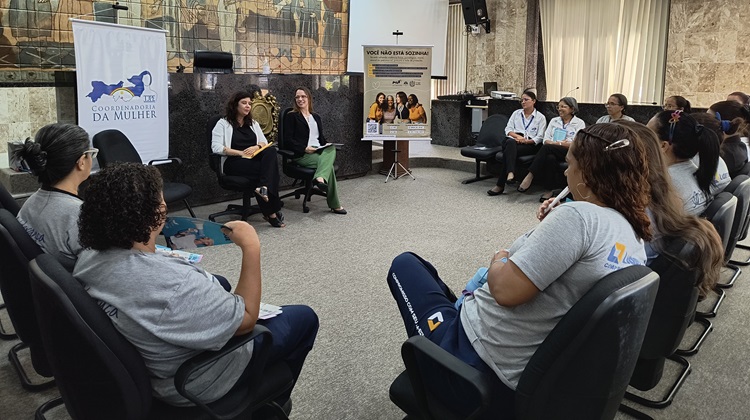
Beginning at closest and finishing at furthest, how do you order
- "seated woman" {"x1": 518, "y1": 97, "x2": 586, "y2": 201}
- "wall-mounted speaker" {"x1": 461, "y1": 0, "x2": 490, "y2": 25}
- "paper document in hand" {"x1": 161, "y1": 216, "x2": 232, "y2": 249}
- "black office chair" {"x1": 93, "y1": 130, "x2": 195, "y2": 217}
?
"paper document in hand" {"x1": 161, "y1": 216, "x2": 232, "y2": 249} → "black office chair" {"x1": 93, "y1": 130, "x2": 195, "y2": 217} → "seated woman" {"x1": 518, "y1": 97, "x2": 586, "y2": 201} → "wall-mounted speaker" {"x1": 461, "y1": 0, "x2": 490, "y2": 25}

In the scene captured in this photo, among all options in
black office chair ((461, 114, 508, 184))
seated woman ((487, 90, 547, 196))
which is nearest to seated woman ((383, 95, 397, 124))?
black office chair ((461, 114, 508, 184))

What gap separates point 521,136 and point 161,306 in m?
5.69

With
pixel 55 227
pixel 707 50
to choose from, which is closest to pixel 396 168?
pixel 707 50

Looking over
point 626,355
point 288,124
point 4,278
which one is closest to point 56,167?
point 4,278

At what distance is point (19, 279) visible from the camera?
1996 mm

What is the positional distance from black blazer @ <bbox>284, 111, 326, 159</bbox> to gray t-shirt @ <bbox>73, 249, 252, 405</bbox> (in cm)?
402

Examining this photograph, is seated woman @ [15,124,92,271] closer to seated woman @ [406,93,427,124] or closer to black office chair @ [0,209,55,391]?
black office chair @ [0,209,55,391]

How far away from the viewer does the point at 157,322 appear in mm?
1462

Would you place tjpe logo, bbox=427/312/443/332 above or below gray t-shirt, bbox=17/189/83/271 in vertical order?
below

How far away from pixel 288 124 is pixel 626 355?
15.0 feet

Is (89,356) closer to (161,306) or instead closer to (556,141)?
(161,306)

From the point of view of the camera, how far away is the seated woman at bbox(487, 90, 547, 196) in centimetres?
642

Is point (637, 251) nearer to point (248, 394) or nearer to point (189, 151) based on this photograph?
point (248, 394)

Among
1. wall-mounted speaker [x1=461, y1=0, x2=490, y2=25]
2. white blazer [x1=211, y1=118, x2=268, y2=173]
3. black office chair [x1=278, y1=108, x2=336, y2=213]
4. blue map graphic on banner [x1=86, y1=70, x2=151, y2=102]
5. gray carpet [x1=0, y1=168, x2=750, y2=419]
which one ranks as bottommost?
gray carpet [x1=0, y1=168, x2=750, y2=419]
